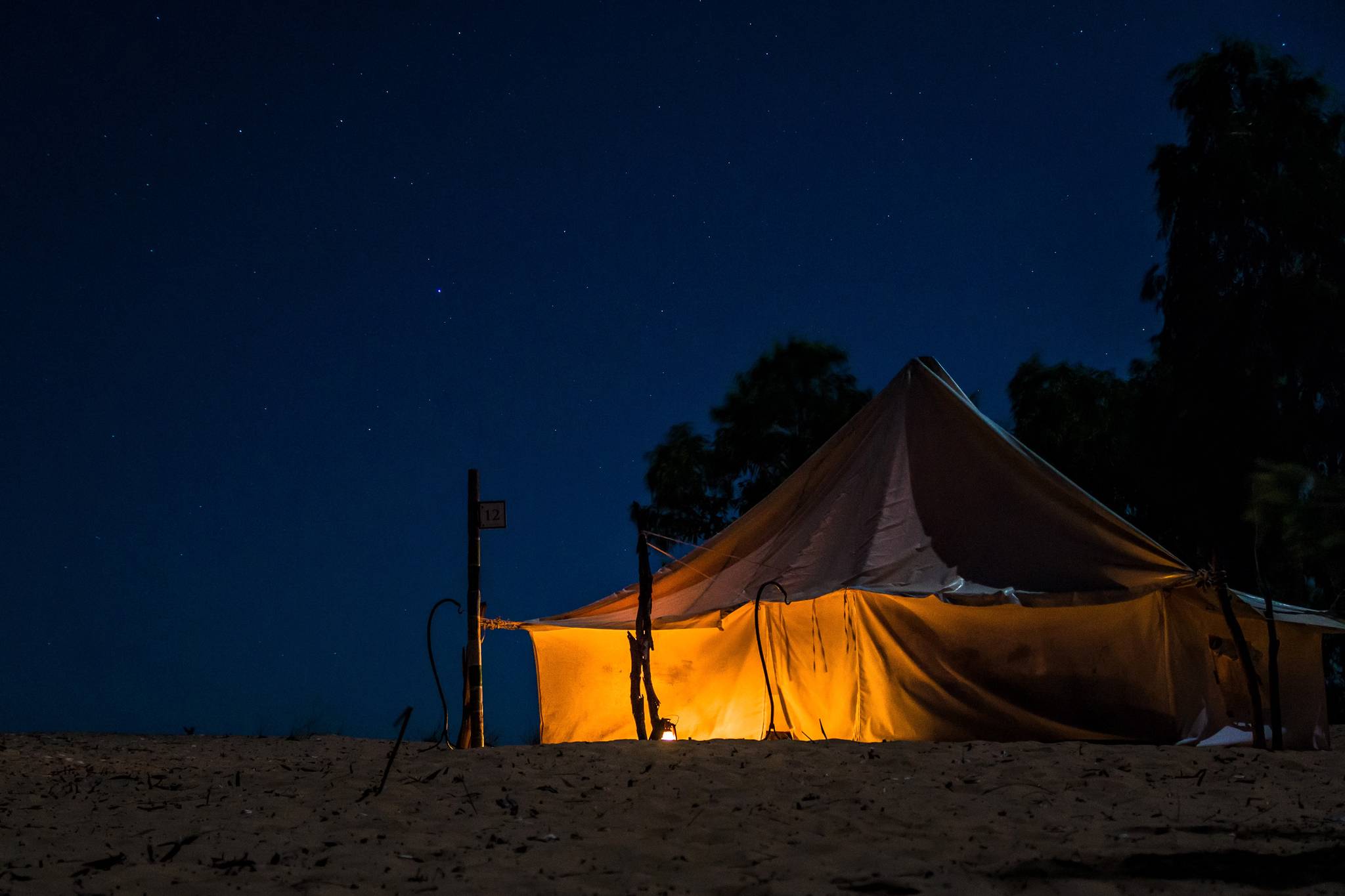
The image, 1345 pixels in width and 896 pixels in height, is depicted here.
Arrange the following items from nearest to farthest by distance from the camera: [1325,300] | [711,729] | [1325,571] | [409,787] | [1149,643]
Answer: [409,787]
[1149,643]
[711,729]
[1325,571]
[1325,300]

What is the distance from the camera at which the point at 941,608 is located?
869cm

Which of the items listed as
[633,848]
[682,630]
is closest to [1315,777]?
[633,848]

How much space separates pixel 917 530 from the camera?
905 centimetres

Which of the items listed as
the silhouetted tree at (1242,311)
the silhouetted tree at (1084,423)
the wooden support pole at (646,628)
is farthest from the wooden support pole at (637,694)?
the silhouetted tree at (1084,423)

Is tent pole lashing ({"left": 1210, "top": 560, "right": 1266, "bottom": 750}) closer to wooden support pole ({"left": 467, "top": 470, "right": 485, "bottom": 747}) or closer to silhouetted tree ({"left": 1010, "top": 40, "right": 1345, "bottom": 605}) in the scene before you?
wooden support pole ({"left": 467, "top": 470, "right": 485, "bottom": 747})

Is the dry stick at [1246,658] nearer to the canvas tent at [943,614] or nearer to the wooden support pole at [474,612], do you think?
the canvas tent at [943,614]

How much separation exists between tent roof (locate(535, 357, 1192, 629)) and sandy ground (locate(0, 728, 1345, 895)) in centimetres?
157

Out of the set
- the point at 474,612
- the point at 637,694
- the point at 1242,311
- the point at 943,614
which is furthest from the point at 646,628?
the point at 1242,311

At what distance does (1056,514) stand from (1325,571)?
6.47m

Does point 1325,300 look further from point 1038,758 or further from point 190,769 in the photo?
point 190,769

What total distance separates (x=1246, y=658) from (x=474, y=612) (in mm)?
5453

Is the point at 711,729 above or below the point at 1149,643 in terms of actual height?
below

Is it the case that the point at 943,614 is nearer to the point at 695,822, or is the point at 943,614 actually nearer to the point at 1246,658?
the point at 1246,658

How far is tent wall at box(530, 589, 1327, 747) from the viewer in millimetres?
8117
